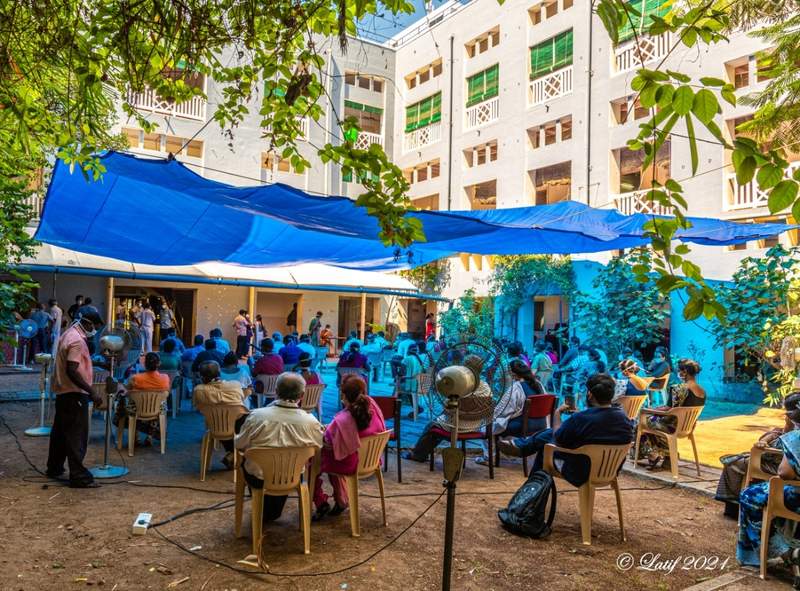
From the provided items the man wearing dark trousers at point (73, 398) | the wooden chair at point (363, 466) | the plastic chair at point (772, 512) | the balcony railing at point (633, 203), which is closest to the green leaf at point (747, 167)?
the plastic chair at point (772, 512)

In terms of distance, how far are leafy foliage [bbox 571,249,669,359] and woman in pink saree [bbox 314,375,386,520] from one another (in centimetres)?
793

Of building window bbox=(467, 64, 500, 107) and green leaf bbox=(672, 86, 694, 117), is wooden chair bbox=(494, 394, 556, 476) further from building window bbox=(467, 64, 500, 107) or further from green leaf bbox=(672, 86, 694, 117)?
building window bbox=(467, 64, 500, 107)

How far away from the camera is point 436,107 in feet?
65.9

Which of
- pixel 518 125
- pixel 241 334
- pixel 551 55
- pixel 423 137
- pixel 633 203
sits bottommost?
pixel 241 334

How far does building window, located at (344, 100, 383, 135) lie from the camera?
70.0ft

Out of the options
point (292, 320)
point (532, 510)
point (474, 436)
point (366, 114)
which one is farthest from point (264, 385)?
point (366, 114)

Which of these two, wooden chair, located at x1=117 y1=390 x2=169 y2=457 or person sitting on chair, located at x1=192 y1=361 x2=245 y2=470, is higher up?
person sitting on chair, located at x1=192 y1=361 x2=245 y2=470

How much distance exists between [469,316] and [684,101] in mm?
15427

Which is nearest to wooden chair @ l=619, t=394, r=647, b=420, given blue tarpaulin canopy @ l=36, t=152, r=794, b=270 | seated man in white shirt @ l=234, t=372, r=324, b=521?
blue tarpaulin canopy @ l=36, t=152, r=794, b=270

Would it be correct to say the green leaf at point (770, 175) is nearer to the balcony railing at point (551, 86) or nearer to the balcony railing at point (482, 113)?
the balcony railing at point (551, 86)

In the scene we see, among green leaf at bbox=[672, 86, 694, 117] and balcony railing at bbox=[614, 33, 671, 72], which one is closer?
green leaf at bbox=[672, 86, 694, 117]

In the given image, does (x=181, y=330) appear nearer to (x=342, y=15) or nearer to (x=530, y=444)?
(x=530, y=444)

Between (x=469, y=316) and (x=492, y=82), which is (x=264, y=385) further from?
(x=492, y=82)

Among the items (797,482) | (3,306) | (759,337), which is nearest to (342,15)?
(797,482)
